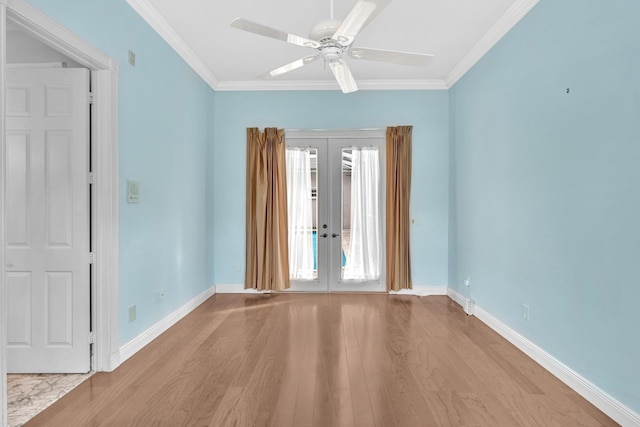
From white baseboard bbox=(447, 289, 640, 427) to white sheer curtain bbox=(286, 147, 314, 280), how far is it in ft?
8.68

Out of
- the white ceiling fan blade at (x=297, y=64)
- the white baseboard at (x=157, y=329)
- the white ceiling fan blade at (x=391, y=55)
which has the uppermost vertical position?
the white ceiling fan blade at (x=297, y=64)

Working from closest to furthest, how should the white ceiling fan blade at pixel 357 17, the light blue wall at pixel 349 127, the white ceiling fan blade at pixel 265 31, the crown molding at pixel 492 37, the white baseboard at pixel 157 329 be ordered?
the white ceiling fan blade at pixel 357 17, the white ceiling fan blade at pixel 265 31, the white baseboard at pixel 157 329, the crown molding at pixel 492 37, the light blue wall at pixel 349 127

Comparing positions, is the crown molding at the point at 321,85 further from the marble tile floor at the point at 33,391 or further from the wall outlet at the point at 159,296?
the marble tile floor at the point at 33,391

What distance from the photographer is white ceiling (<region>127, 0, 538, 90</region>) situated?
10.7 feet

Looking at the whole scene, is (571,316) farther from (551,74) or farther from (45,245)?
(45,245)

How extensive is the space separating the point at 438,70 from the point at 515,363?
370 centimetres

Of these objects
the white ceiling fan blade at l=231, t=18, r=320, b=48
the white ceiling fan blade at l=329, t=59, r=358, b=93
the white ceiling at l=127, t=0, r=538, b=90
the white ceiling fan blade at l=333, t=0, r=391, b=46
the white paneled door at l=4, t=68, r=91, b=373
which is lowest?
the white paneled door at l=4, t=68, r=91, b=373

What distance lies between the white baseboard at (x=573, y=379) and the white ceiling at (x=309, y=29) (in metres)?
2.95

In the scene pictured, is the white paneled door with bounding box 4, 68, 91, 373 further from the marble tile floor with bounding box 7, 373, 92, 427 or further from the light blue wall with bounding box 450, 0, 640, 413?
the light blue wall with bounding box 450, 0, 640, 413

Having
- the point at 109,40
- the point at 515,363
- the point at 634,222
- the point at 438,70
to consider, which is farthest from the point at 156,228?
the point at 438,70

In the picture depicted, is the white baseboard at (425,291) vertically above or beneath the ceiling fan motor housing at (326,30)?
beneath

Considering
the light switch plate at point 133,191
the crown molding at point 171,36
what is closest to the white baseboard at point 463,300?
the light switch plate at point 133,191

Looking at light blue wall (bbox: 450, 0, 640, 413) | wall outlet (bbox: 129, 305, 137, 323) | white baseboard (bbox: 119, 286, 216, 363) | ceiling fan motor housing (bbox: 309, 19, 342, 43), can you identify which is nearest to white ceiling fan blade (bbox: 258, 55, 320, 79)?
ceiling fan motor housing (bbox: 309, 19, 342, 43)

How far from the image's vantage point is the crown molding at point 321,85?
5.14m
